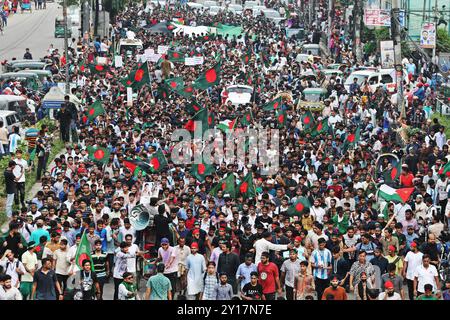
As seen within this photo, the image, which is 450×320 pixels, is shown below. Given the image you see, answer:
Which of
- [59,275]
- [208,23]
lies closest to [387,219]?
[59,275]

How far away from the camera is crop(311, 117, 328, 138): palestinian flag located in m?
29.1

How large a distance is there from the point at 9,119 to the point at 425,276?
17.7 m

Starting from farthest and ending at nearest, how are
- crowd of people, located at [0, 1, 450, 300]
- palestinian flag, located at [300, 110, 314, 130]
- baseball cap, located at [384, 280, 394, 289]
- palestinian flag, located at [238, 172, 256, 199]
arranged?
palestinian flag, located at [300, 110, 314, 130]
palestinian flag, located at [238, 172, 256, 199]
crowd of people, located at [0, 1, 450, 300]
baseball cap, located at [384, 280, 394, 289]

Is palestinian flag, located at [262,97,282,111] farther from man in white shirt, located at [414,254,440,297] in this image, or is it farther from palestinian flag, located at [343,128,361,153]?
man in white shirt, located at [414,254,440,297]

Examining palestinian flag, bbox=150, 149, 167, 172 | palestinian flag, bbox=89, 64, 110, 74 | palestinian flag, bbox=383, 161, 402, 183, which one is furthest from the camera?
palestinian flag, bbox=89, 64, 110, 74

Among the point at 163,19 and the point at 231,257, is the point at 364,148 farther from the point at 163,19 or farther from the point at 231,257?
the point at 163,19

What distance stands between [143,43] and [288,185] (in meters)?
30.4

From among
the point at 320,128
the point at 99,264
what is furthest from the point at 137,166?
the point at 320,128

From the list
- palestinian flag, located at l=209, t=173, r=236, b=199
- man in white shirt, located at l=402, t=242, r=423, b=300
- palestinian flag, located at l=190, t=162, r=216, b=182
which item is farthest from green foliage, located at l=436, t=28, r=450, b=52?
man in white shirt, located at l=402, t=242, r=423, b=300

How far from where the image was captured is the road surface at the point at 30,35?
58516 millimetres

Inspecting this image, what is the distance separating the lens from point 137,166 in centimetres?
2398

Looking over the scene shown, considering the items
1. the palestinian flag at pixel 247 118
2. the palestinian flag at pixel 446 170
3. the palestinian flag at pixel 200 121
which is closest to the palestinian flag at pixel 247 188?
the palestinian flag at pixel 446 170

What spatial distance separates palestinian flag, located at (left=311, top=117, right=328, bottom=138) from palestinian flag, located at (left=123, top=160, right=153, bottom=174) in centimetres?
555
